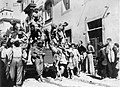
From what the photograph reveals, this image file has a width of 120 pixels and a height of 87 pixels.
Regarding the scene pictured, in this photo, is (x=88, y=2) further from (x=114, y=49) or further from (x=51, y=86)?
(x=51, y=86)

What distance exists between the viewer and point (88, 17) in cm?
1041

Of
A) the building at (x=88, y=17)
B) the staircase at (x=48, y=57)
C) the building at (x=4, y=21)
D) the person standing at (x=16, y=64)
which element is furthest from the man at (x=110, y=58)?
the building at (x=4, y=21)

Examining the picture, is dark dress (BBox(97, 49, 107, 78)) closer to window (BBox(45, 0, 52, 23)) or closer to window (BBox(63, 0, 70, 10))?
window (BBox(63, 0, 70, 10))

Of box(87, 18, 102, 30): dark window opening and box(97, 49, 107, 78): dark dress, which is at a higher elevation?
box(87, 18, 102, 30): dark window opening

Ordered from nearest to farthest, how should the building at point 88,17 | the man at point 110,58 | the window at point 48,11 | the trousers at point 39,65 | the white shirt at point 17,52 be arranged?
1. the white shirt at point 17,52
2. the trousers at point 39,65
3. the man at point 110,58
4. the building at point 88,17
5. the window at point 48,11

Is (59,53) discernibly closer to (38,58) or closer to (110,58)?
(38,58)

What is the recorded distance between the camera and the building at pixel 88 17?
8500 millimetres

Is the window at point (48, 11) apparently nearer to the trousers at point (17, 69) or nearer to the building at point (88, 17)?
the building at point (88, 17)

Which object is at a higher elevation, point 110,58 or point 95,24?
point 95,24

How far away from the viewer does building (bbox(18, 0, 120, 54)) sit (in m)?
8.50

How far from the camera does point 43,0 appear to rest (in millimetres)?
16016

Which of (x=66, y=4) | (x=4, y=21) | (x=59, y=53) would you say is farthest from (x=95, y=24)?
(x=4, y=21)

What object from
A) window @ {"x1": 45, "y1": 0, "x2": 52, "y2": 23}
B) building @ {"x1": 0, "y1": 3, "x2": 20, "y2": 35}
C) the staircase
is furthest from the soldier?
window @ {"x1": 45, "y1": 0, "x2": 52, "y2": 23}

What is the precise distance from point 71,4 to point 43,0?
475cm
